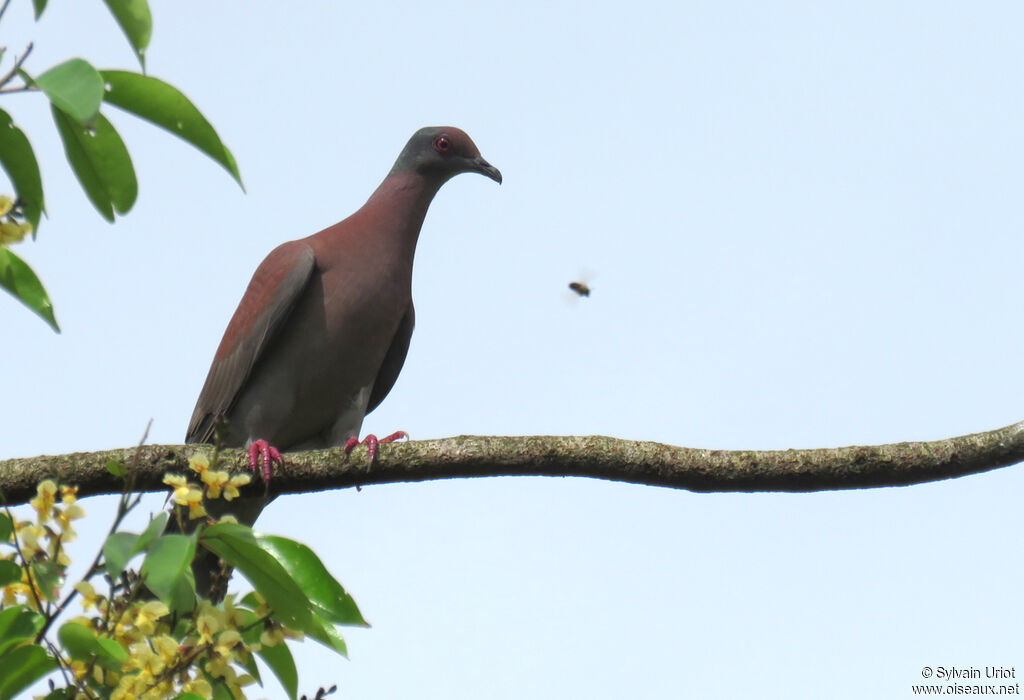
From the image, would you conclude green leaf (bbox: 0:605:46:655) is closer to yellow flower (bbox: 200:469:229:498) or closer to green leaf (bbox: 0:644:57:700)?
green leaf (bbox: 0:644:57:700)

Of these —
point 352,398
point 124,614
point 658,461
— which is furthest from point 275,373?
point 124,614

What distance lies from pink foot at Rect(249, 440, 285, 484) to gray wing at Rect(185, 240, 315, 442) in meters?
1.60

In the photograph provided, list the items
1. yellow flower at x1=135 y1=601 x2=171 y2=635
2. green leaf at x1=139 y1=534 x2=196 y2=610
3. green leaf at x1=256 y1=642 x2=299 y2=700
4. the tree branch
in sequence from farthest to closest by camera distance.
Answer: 1. the tree branch
2. green leaf at x1=256 y1=642 x2=299 y2=700
3. yellow flower at x1=135 y1=601 x2=171 y2=635
4. green leaf at x1=139 y1=534 x2=196 y2=610

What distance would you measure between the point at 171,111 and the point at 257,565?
795 millimetres

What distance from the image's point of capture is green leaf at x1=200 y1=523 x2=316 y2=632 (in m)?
1.90

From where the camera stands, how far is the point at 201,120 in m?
2.06

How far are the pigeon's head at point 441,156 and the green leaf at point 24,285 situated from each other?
406 centimetres

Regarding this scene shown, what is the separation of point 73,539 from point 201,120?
0.73 meters

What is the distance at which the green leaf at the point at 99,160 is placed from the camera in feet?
6.91

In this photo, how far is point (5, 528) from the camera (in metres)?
1.99

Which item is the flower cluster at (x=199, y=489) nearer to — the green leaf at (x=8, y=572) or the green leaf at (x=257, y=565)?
the green leaf at (x=257, y=565)

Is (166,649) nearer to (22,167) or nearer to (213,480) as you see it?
(213,480)

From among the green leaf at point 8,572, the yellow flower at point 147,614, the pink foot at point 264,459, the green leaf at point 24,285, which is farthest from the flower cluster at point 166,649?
the pink foot at point 264,459

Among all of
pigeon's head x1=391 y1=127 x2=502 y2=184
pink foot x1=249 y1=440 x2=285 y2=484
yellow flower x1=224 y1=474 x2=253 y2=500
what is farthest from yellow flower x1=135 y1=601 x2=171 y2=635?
pigeon's head x1=391 y1=127 x2=502 y2=184
